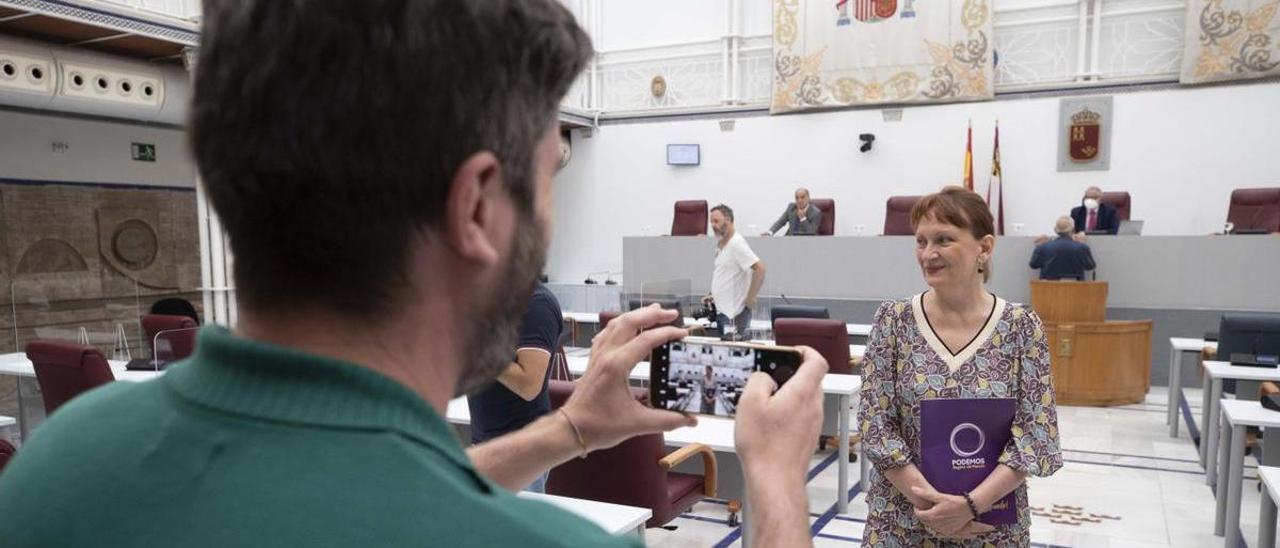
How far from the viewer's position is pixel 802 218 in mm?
10281

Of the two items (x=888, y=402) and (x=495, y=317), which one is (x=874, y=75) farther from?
(x=495, y=317)

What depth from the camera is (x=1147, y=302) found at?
8336 millimetres

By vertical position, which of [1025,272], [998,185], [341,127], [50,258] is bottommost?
[1025,272]

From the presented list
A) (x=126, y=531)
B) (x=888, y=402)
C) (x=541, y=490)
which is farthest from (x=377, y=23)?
(x=541, y=490)

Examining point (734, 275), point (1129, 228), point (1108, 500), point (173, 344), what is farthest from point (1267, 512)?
point (1129, 228)

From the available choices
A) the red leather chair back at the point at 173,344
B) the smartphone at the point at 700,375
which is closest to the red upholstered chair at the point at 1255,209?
the smartphone at the point at 700,375

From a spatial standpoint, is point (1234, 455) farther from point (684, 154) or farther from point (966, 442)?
point (684, 154)

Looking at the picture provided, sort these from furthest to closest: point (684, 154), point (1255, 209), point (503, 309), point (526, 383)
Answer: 1. point (684, 154)
2. point (1255, 209)
3. point (526, 383)
4. point (503, 309)

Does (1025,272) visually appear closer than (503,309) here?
No

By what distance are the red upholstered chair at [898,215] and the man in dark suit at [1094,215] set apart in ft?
5.94

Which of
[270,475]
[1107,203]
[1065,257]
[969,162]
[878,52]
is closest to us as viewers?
[270,475]

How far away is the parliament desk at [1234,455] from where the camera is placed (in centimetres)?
370

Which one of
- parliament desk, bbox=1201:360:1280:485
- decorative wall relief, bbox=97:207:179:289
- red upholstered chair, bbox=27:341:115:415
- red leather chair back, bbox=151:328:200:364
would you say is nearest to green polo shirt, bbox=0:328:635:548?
red upholstered chair, bbox=27:341:115:415

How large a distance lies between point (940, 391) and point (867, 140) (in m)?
9.66
